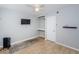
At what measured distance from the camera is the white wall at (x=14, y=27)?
2084 millimetres

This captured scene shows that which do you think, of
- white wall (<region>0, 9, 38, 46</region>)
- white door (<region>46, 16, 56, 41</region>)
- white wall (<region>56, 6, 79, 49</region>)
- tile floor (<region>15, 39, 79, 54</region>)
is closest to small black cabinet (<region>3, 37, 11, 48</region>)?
white wall (<region>0, 9, 38, 46</region>)

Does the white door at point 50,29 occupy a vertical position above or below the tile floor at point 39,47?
above

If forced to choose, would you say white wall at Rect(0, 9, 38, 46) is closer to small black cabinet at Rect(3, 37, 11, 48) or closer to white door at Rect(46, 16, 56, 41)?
small black cabinet at Rect(3, 37, 11, 48)

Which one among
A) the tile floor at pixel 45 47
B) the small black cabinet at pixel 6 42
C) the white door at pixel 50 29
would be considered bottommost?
the tile floor at pixel 45 47

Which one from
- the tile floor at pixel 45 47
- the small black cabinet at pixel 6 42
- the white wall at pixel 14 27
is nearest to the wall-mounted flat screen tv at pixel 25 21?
the white wall at pixel 14 27

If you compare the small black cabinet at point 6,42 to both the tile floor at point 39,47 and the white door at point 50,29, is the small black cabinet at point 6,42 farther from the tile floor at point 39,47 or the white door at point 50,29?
the white door at point 50,29

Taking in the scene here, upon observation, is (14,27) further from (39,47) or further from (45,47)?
(45,47)

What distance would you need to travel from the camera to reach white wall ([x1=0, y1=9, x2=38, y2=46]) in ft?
6.84

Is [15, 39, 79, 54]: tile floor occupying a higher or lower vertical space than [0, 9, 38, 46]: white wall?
lower

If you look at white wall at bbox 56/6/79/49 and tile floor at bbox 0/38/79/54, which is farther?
white wall at bbox 56/6/79/49

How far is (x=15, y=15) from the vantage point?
2088 millimetres

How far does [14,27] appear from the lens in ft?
7.34
